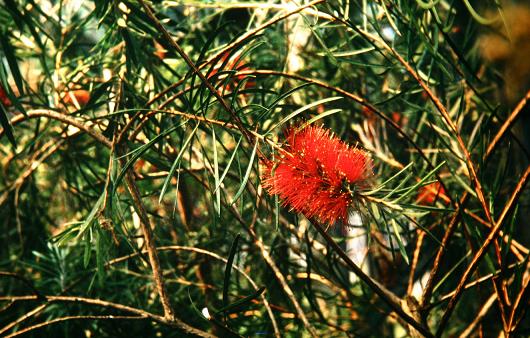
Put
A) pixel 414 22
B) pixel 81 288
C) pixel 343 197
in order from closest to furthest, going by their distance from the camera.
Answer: pixel 343 197 → pixel 414 22 → pixel 81 288

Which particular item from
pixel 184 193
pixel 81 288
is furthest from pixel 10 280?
pixel 184 193

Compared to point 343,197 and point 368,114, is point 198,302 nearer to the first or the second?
point 368,114

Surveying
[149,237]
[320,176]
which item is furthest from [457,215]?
[149,237]

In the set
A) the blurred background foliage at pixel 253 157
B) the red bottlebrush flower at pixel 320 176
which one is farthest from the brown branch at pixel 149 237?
the red bottlebrush flower at pixel 320 176

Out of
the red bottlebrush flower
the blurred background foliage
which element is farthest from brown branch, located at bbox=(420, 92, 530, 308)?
the red bottlebrush flower

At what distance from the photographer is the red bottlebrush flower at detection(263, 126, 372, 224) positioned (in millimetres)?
584

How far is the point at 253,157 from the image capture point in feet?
1.97

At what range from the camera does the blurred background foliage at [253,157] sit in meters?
0.66

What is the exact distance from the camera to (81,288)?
1.25 metres

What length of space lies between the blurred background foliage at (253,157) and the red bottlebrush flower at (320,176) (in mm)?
32

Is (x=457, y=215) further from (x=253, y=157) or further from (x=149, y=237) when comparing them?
(x=149, y=237)

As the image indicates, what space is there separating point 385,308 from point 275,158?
3.73ft

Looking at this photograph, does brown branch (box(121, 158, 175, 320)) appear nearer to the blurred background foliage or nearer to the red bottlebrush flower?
the blurred background foliage

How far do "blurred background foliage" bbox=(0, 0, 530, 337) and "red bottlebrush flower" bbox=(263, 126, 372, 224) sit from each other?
3cm
